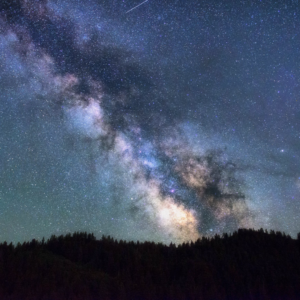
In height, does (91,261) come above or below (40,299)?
above

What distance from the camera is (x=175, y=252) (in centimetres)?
3716

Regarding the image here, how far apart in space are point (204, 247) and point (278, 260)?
31.1ft

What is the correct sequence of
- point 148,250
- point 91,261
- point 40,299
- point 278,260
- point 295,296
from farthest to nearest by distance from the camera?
point 148,250
point 91,261
point 278,260
point 295,296
point 40,299

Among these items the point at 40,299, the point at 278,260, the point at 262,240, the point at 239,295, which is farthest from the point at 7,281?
the point at 262,240

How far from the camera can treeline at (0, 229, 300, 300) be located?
76.6 feet

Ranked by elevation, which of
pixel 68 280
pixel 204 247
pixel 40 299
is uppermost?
pixel 204 247

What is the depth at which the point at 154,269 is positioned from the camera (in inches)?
1189

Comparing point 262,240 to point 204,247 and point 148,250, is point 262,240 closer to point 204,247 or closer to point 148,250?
point 204,247

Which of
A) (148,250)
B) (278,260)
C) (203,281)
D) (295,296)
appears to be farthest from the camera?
(148,250)

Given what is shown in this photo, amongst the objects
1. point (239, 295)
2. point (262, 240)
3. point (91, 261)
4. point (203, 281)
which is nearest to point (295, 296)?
point (239, 295)

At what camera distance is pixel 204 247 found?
125ft

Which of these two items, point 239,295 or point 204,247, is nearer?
point 239,295

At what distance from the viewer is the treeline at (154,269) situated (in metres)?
23.3

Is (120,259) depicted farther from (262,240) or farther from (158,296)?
(262,240)
